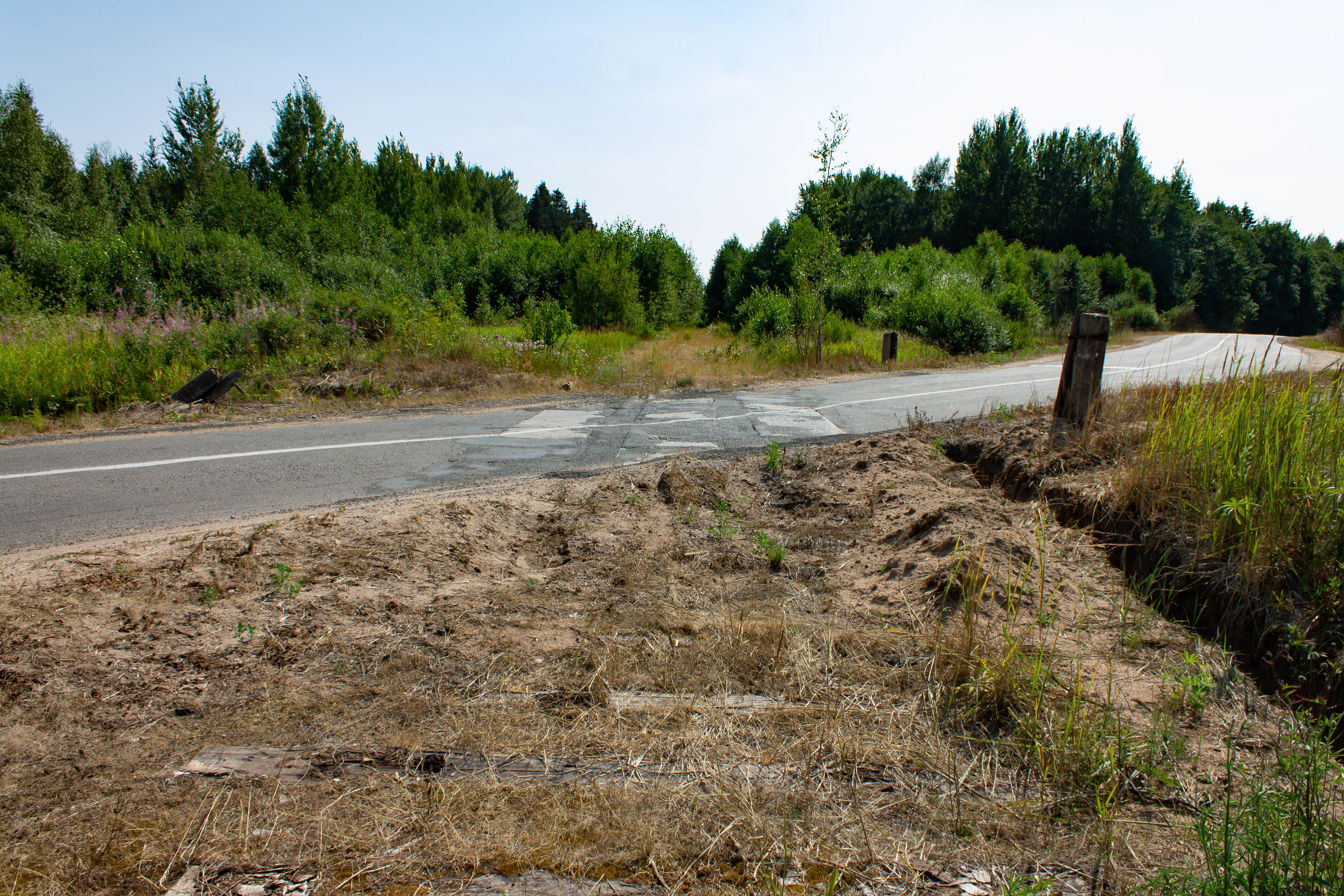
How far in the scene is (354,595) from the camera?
3637mm

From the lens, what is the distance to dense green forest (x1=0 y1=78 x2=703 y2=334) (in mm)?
19625

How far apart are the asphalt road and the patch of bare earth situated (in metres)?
1.15

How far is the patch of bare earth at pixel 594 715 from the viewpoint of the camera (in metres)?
2.02

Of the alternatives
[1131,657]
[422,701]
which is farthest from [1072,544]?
[422,701]

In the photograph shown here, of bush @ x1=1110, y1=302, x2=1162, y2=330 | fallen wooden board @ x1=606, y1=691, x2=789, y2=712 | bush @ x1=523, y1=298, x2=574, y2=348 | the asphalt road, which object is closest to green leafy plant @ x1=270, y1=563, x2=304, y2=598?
the asphalt road

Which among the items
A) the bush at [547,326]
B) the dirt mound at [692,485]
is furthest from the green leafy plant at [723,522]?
the bush at [547,326]

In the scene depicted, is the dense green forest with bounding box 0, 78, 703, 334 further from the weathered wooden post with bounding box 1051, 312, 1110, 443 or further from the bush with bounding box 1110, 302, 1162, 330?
the bush with bounding box 1110, 302, 1162, 330

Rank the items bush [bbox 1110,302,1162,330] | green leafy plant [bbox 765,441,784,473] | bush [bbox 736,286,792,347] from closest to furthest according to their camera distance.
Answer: green leafy plant [bbox 765,441,784,473]
bush [bbox 736,286,792,347]
bush [bbox 1110,302,1162,330]

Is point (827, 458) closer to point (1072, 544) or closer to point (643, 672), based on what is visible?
point (1072, 544)

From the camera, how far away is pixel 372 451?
722 centimetres

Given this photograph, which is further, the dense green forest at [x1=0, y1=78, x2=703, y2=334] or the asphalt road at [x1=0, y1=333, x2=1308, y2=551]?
the dense green forest at [x1=0, y1=78, x2=703, y2=334]

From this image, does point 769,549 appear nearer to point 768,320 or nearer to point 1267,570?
point 1267,570

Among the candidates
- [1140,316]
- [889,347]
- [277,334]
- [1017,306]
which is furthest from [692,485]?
[1140,316]

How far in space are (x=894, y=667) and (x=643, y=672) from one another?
109 cm
